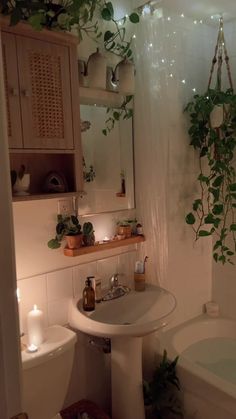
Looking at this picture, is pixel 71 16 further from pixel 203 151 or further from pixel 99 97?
pixel 203 151

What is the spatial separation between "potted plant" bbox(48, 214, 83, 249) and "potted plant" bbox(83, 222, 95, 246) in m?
0.04

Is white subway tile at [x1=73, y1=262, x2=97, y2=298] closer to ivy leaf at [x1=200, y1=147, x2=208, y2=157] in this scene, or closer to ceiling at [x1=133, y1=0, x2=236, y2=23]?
ivy leaf at [x1=200, y1=147, x2=208, y2=157]

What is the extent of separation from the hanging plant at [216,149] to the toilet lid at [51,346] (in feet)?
3.43

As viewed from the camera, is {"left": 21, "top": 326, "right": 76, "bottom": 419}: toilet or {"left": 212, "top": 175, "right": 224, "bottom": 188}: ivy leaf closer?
{"left": 21, "top": 326, "right": 76, "bottom": 419}: toilet

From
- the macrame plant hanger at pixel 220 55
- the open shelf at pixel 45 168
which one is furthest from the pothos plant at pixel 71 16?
the macrame plant hanger at pixel 220 55

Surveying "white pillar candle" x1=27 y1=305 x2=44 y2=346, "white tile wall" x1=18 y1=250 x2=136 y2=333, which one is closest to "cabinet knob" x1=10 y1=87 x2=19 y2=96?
"white tile wall" x1=18 y1=250 x2=136 y2=333

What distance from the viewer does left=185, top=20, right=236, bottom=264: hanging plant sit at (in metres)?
2.02

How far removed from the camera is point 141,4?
1.80 meters

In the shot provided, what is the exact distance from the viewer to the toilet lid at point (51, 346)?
52.7 inches

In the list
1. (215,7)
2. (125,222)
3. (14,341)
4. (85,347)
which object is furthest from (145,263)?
(215,7)

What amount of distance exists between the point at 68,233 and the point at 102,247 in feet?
0.66

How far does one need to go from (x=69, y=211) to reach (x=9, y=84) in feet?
2.19

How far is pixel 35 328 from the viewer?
147 centimetres

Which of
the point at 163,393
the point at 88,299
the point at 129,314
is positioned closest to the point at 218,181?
the point at 129,314
